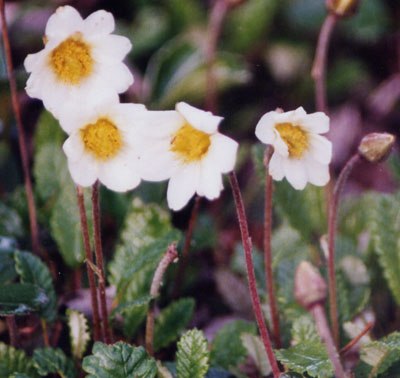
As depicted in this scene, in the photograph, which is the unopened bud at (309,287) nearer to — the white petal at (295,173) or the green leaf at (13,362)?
the white petal at (295,173)

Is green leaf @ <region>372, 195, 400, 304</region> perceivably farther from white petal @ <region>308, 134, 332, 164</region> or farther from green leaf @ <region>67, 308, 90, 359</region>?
green leaf @ <region>67, 308, 90, 359</region>

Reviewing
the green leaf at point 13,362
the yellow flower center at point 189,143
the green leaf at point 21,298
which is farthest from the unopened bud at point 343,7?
the green leaf at point 13,362

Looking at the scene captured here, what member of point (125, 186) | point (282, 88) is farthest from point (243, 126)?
point (125, 186)

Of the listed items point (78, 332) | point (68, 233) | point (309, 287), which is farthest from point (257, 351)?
point (68, 233)

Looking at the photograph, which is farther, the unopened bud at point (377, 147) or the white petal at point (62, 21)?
the unopened bud at point (377, 147)

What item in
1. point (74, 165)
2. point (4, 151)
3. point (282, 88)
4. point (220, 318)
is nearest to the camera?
point (74, 165)

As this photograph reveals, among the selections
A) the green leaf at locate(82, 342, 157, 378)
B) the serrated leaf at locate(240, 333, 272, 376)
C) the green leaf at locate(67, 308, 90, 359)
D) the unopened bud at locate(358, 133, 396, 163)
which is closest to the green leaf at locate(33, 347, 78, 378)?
the green leaf at locate(67, 308, 90, 359)

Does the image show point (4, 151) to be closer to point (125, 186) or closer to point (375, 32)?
point (125, 186)
